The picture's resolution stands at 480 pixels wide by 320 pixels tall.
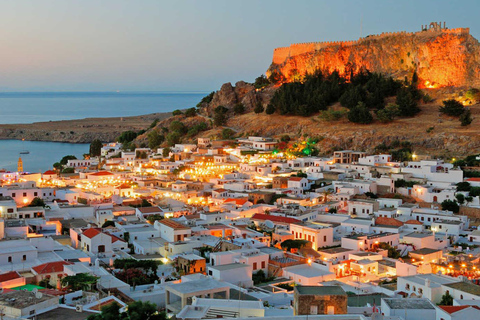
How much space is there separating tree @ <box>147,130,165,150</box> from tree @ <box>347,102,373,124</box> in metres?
11.8

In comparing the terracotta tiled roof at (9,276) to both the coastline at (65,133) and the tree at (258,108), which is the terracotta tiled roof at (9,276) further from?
the coastline at (65,133)

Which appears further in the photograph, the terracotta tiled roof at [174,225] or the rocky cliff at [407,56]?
the rocky cliff at [407,56]

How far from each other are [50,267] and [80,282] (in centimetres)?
128

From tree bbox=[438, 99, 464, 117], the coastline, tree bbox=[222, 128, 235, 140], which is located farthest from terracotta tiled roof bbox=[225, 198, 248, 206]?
the coastline

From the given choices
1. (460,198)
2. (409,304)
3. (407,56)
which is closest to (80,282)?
(409,304)

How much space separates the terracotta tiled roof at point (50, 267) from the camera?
11.0 m

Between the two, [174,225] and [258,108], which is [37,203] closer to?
[174,225]

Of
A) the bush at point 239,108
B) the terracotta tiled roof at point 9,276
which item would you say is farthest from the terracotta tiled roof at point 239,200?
the bush at point 239,108

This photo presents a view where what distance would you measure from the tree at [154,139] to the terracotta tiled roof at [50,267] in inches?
933

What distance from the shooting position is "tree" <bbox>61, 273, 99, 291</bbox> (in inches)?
397

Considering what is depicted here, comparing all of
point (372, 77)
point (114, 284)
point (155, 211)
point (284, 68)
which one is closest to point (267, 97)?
point (284, 68)

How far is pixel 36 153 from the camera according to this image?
46094 millimetres

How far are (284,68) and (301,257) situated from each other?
26962 mm

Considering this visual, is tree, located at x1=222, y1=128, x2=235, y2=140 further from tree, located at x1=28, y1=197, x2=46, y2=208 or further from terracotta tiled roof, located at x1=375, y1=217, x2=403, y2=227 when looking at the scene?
terracotta tiled roof, located at x1=375, y1=217, x2=403, y2=227
